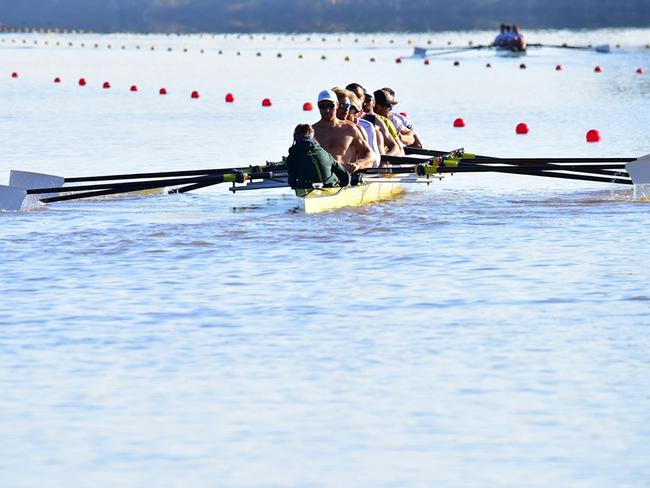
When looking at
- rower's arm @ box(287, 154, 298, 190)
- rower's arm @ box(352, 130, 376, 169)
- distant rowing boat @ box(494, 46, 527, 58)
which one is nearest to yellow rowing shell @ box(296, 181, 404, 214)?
rower's arm @ box(287, 154, 298, 190)

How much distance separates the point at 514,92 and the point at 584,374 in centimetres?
4114

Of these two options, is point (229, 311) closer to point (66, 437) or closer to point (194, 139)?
→ point (66, 437)

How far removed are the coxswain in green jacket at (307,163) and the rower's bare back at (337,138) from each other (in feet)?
3.15

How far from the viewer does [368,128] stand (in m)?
20.1

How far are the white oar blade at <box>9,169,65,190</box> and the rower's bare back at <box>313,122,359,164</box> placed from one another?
11.6 feet

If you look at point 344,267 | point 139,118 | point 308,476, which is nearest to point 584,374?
point 308,476

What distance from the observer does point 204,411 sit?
9.48m

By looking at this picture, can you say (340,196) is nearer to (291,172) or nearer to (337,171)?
(337,171)

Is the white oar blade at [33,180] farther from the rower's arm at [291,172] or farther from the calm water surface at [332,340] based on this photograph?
the rower's arm at [291,172]

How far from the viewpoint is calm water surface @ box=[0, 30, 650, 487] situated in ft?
28.1

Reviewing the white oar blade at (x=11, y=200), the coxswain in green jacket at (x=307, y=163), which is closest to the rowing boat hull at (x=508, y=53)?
the white oar blade at (x=11, y=200)

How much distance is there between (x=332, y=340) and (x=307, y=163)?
6351 mm

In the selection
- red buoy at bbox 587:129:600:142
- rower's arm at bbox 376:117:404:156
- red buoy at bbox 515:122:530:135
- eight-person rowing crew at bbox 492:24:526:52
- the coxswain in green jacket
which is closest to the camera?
the coxswain in green jacket

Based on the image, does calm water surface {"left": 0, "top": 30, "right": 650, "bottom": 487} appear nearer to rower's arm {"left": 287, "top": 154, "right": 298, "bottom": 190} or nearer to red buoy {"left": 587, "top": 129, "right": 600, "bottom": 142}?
rower's arm {"left": 287, "top": 154, "right": 298, "bottom": 190}
